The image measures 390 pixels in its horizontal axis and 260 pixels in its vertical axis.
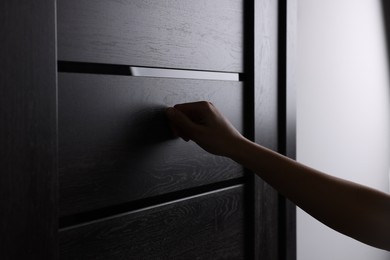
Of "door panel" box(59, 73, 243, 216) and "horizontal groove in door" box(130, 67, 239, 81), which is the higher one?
"horizontal groove in door" box(130, 67, 239, 81)

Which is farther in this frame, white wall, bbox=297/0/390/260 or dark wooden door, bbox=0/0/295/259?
white wall, bbox=297/0/390/260

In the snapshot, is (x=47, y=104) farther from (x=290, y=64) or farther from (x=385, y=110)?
(x=385, y=110)

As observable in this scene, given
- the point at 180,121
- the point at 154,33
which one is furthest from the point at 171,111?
the point at 154,33

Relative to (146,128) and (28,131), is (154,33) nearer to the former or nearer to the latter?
(146,128)

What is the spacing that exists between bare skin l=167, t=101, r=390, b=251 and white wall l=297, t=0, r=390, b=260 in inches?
21.9

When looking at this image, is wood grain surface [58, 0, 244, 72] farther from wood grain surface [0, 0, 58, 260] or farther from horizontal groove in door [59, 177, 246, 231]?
horizontal groove in door [59, 177, 246, 231]

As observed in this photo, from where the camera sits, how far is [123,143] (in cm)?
70

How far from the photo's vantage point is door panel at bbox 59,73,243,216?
0.62m

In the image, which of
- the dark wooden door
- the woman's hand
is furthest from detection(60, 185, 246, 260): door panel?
the woman's hand

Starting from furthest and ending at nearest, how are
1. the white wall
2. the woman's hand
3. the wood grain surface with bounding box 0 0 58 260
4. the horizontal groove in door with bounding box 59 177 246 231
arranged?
1. the white wall
2. the woman's hand
3. the horizontal groove in door with bounding box 59 177 246 231
4. the wood grain surface with bounding box 0 0 58 260

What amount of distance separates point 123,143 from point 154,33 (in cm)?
19

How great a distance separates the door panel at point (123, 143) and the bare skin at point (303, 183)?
0.04 metres

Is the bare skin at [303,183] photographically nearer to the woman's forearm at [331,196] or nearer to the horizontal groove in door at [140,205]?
the woman's forearm at [331,196]

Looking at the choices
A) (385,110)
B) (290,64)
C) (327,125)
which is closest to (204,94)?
(290,64)
